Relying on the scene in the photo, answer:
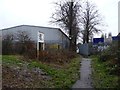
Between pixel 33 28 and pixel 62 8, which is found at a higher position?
pixel 62 8

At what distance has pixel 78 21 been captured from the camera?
178ft

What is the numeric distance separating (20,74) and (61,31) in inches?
1663

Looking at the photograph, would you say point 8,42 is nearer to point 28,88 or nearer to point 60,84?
point 60,84

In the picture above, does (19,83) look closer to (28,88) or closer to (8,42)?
(28,88)

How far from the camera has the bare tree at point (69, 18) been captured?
51328 mm

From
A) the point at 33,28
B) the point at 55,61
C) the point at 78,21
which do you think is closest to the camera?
the point at 55,61

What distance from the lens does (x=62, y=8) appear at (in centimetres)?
5284

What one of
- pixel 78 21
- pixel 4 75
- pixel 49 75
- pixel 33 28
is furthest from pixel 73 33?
pixel 4 75

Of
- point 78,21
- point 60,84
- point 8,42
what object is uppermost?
point 78,21

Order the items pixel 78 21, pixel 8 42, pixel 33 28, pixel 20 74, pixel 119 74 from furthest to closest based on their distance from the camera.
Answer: pixel 78 21 < pixel 33 28 < pixel 8 42 < pixel 119 74 < pixel 20 74

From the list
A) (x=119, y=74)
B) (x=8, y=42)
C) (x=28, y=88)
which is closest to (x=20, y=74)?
(x=28, y=88)

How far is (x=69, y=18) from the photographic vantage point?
5097 centimetres

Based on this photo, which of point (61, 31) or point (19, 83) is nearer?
point (19, 83)

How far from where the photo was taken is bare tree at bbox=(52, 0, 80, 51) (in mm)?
51328
